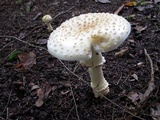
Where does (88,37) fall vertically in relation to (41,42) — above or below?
above

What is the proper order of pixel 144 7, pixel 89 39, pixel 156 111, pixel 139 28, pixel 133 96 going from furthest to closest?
pixel 144 7 → pixel 139 28 → pixel 133 96 → pixel 156 111 → pixel 89 39

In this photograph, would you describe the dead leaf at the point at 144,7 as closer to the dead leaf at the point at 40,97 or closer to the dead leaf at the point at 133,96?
the dead leaf at the point at 133,96

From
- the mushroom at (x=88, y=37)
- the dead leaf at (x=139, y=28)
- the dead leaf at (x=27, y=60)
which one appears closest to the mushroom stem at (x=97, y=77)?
the mushroom at (x=88, y=37)

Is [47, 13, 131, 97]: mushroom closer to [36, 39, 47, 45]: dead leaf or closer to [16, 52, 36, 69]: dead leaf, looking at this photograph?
[16, 52, 36, 69]: dead leaf

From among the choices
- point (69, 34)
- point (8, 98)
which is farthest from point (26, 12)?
point (69, 34)

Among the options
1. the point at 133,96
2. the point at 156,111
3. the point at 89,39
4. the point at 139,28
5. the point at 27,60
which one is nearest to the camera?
the point at 89,39

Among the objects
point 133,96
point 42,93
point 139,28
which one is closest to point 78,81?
point 42,93

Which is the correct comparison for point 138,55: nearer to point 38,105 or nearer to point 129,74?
point 129,74

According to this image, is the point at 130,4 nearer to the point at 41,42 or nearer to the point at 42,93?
the point at 41,42

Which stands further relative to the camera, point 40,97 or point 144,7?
point 144,7
